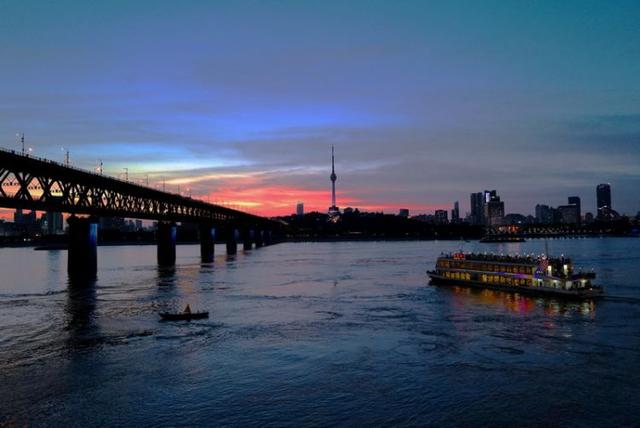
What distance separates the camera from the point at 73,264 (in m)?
105

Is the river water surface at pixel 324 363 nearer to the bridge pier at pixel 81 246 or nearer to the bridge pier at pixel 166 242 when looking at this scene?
the bridge pier at pixel 81 246

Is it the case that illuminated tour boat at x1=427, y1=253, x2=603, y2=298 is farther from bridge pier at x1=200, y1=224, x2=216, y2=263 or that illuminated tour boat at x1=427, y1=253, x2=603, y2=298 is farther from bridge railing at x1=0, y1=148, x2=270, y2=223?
bridge pier at x1=200, y1=224, x2=216, y2=263

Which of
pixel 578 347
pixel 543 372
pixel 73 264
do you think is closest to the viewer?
pixel 543 372

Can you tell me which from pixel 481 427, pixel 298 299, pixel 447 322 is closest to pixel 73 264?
pixel 298 299

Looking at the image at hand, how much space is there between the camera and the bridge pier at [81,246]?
104 meters

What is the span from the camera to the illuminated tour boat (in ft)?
247

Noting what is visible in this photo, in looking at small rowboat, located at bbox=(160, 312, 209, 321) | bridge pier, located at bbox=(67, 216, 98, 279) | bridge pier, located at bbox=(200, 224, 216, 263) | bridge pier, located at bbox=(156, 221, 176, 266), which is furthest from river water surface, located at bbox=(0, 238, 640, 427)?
bridge pier, located at bbox=(200, 224, 216, 263)

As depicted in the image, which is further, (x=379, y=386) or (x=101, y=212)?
(x=101, y=212)

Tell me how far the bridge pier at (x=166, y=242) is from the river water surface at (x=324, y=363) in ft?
258

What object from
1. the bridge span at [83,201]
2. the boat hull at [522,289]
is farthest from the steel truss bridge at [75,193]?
the boat hull at [522,289]

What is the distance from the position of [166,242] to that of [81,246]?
5250 centimetres

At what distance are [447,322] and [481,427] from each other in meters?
29.6

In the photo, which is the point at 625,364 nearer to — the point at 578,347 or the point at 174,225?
the point at 578,347

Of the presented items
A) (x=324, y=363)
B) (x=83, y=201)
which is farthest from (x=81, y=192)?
(x=324, y=363)
